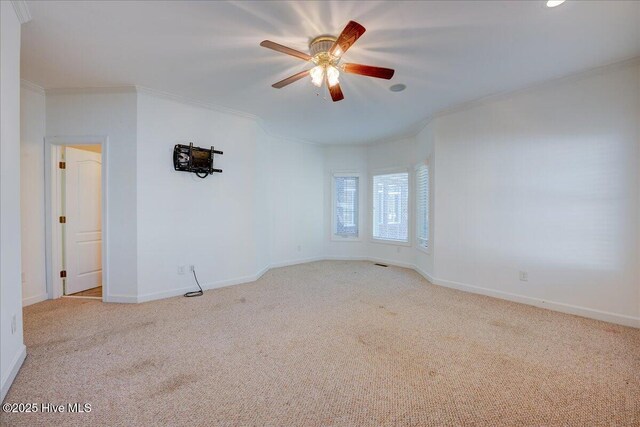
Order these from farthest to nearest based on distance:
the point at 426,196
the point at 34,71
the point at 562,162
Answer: the point at 426,196 → the point at 562,162 → the point at 34,71

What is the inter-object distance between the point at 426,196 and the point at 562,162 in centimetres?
194

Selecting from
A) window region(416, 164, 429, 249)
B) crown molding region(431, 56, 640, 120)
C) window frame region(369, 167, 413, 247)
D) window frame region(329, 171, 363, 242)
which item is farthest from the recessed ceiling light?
window frame region(329, 171, 363, 242)

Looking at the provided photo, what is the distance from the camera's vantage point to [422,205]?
503 cm

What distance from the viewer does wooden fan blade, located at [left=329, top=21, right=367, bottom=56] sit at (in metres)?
1.81

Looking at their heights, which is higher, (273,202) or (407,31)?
(407,31)

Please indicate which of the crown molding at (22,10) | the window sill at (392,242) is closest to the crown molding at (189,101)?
the crown molding at (22,10)

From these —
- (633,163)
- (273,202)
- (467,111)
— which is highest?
(467,111)

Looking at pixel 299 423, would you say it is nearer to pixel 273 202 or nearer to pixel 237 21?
pixel 237 21

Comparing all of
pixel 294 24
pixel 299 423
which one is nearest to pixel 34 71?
pixel 294 24

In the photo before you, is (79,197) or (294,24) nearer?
(294,24)

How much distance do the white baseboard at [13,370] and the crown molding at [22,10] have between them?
2527 mm

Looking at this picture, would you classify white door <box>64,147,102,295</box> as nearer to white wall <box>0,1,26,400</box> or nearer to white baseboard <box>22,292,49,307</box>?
white baseboard <box>22,292,49,307</box>

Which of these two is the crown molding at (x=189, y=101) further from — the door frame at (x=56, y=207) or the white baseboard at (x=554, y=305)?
the white baseboard at (x=554, y=305)

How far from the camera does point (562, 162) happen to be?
3.17 metres
